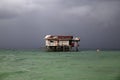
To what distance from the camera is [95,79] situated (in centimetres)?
2255

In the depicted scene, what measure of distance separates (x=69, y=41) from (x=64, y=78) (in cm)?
5706

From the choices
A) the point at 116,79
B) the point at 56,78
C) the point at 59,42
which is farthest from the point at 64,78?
the point at 59,42

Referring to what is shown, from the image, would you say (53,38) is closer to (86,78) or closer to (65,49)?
(65,49)

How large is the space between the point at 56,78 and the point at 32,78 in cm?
195

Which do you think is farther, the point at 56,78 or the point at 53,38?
the point at 53,38

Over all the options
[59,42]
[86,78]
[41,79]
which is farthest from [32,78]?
[59,42]

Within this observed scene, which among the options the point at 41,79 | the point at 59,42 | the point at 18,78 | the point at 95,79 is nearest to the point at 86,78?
the point at 95,79

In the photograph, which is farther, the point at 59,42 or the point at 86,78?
the point at 59,42

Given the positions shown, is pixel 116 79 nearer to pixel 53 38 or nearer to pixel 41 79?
pixel 41 79

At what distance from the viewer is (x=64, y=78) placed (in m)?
23.5

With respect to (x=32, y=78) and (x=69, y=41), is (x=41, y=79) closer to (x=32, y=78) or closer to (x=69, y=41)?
(x=32, y=78)

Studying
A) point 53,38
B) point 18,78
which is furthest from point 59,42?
point 18,78

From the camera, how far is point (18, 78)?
23.9m

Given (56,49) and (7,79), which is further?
(56,49)
